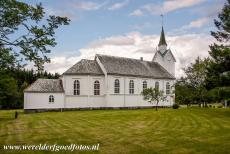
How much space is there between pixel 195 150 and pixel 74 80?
4119 cm

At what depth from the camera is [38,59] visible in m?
14.5

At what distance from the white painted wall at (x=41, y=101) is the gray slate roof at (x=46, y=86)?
67 centimetres

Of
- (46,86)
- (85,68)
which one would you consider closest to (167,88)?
(85,68)

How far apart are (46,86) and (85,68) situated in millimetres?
7858

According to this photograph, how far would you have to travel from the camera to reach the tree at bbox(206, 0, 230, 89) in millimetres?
34062

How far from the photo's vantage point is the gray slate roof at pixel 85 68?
53.5 meters

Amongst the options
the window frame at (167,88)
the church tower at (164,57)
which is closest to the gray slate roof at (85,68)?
the window frame at (167,88)

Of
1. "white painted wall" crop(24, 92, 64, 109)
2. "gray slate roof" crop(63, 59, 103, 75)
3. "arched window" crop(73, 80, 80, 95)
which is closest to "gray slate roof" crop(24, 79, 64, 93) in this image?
"white painted wall" crop(24, 92, 64, 109)

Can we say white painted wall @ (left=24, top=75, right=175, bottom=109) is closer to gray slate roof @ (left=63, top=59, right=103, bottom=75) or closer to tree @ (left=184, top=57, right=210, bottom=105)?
gray slate roof @ (left=63, top=59, right=103, bottom=75)

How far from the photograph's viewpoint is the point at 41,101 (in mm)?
50000

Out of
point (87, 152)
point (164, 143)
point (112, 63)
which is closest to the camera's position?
point (87, 152)

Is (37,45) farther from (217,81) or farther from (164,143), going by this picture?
(217,81)

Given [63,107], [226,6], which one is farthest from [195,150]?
[63,107]

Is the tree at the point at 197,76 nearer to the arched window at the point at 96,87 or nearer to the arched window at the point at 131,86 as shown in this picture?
the arched window at the point at 131,86
